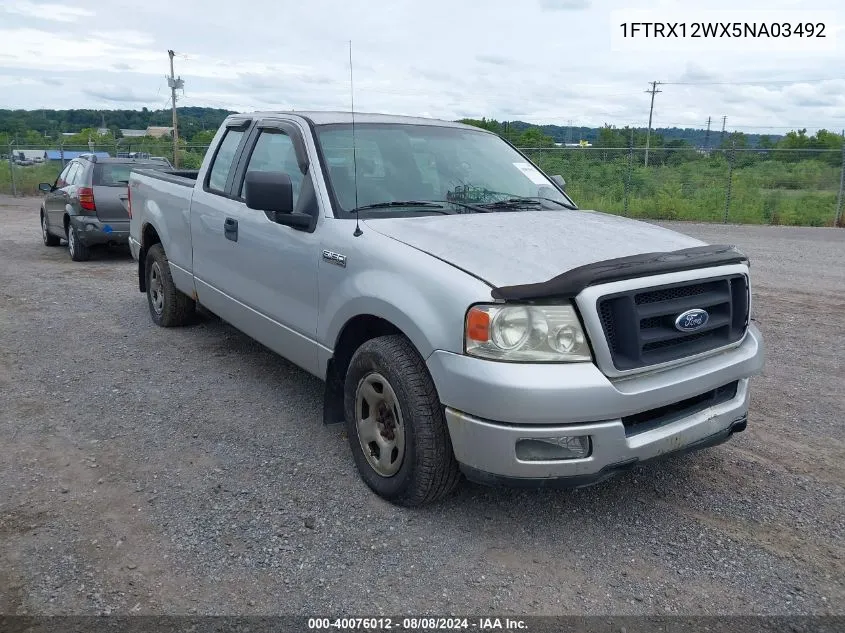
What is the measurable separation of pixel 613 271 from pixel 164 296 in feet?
15.8

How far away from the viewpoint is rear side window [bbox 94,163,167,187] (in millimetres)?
10719

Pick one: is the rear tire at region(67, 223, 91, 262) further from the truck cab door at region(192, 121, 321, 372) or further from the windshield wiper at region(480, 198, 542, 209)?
the windshield wiper at region(480, 198, 542, 209)

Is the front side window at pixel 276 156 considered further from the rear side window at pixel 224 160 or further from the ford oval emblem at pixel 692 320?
the ford oval emblem at pixel 692 320

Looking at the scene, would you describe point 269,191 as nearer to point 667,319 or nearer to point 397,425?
point 397,425

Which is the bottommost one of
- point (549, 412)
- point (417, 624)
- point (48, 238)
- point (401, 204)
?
point (417, 624)

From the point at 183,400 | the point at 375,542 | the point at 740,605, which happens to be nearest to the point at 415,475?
the point at 375,542

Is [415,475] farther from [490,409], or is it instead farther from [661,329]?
[661,329]

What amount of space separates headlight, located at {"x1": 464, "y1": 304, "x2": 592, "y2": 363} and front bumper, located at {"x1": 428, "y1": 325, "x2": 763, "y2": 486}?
1.9 inches

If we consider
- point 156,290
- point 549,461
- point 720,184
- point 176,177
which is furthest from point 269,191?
point 720,184

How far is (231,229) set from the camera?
4.86 m

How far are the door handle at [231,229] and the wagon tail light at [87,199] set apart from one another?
6672 millimetres

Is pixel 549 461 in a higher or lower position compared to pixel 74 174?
lower

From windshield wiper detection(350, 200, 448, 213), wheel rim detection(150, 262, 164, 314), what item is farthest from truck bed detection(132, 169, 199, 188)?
windshield wiper detection(350, 200, 448, 213)

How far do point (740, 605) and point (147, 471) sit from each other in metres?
2.98
